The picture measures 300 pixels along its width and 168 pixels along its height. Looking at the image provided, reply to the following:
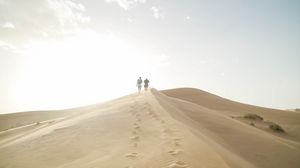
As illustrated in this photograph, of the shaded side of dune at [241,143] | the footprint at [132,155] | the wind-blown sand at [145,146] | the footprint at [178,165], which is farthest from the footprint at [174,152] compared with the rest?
the shaded side of dune at [241,143]

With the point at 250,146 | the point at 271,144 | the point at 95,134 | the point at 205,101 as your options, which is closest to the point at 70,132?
the point at 95,134

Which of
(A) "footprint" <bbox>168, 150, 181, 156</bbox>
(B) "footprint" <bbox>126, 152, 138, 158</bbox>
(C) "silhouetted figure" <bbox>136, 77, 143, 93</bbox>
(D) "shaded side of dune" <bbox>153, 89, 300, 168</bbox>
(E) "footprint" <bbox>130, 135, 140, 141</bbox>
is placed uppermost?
(C) "silhouetted figure" <bbox>136, 77, 143, 93</bbox>

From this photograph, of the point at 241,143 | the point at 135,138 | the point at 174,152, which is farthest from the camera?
the point at 241,143

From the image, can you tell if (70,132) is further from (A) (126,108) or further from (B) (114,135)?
(A) (126,108)

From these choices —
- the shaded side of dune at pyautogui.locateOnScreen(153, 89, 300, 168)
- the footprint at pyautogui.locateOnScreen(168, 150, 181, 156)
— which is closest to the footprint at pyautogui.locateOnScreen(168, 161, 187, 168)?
the footprint at pyautogui.locateOnScreen(168, 150, 181, 156)

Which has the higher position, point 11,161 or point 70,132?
point 70,132

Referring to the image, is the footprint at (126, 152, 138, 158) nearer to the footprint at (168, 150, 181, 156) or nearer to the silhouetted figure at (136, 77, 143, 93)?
the footprint at (168, 150, 181, 156)

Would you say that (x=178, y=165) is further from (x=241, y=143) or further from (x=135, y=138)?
(x=241, y=143)

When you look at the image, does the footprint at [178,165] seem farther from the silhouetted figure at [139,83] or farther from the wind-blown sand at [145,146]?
the silhouetted figure at [139,83]

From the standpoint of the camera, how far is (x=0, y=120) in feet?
88.7

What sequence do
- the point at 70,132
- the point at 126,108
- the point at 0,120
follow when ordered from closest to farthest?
the point at 70,132 → the point at 126,108 → the point at 0,120

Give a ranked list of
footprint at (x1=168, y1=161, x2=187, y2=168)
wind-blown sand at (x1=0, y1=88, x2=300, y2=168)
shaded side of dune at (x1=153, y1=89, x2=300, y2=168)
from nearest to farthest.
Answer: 1. footprint at (x1=168, y1=161, x2=187, y2=168)
2. wind-blown sand at (x1=0, y1=88, x2=300, y2=168)
3. shaded side of dune at (x1=153, y1=89, x2=300, y2=168)

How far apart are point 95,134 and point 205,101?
893 inches

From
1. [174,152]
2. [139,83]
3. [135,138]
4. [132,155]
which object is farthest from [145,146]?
[139,83]
